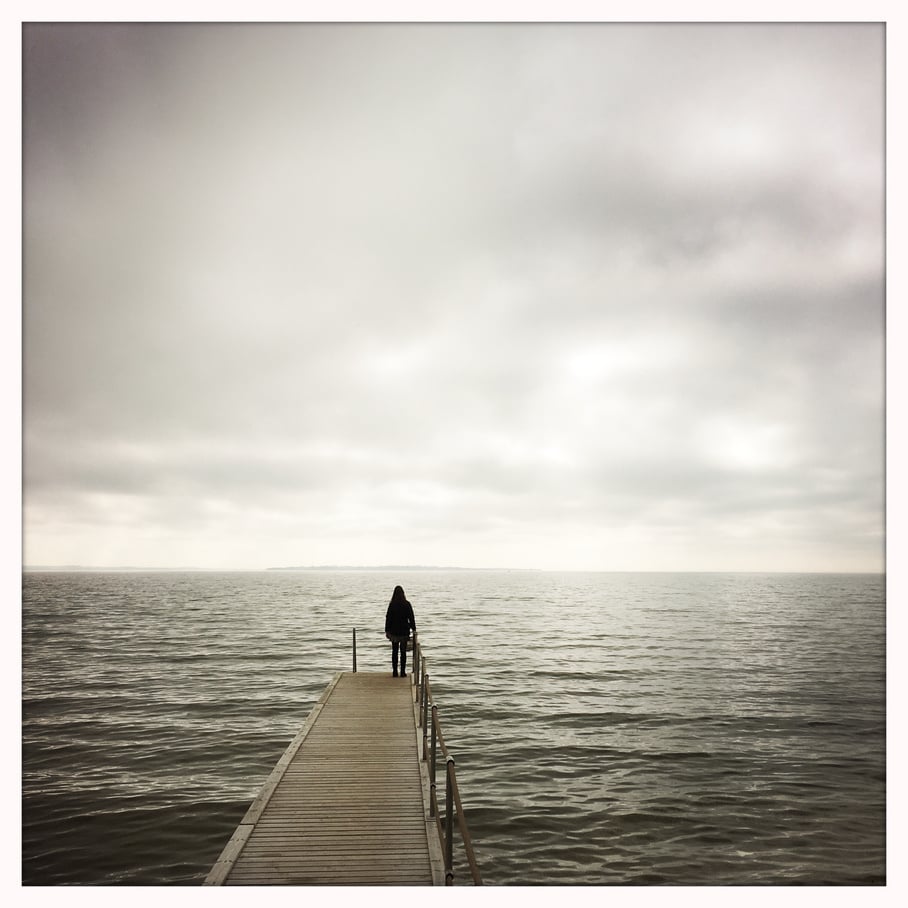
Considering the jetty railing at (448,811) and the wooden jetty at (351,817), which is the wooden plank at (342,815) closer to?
the wooden jetty at (351,817)

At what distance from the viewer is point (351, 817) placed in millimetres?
8508

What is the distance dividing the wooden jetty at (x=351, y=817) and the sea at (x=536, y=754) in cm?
177

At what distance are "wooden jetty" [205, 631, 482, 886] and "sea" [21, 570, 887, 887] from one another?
1.77 metres

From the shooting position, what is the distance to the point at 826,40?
417 inches

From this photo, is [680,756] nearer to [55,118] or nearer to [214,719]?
[214,719]

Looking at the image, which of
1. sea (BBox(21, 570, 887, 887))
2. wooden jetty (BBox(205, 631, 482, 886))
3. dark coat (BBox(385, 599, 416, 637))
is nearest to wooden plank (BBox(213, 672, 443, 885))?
wooden jetty (BBox(205, 631, 482, 886))

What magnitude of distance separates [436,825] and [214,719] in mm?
13922

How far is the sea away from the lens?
35.3 ft

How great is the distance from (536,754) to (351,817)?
8624mm

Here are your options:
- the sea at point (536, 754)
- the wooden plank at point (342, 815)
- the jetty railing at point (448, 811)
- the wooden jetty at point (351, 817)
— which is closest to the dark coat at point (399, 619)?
the sea at point (536, 754)

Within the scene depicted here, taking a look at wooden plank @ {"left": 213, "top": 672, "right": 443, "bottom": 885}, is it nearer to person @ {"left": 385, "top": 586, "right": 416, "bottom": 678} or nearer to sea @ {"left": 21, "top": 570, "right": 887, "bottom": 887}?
sea @ {"left": 21, "top": 570, "right": 887, "bottom": 887}

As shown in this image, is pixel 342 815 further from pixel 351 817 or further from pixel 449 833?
pixel 449 833

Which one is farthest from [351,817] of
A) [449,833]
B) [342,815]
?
[449,833]

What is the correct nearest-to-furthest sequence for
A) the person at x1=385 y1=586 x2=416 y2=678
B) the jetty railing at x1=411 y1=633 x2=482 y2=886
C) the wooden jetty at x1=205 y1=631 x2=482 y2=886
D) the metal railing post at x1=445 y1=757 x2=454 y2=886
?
the jetty railing at x1=411 y1=633 x2=482 y2=886 → the metal railing post at x1=445 y1=757 x2=454 y2=886 → the wooden jetty at x1=205 y1=631 x2=482 y2=886 → the person at x1=385 y1=586 x2=416 y2=678
